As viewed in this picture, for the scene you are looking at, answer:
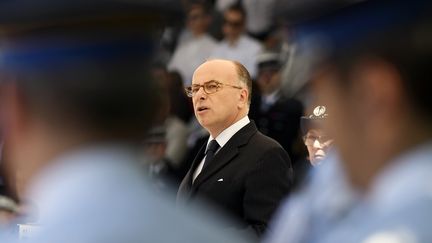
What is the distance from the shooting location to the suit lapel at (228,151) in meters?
1.38

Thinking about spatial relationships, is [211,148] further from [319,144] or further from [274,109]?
[319,144]

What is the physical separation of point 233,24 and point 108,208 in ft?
5.59

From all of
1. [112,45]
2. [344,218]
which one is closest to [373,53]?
[344,218]

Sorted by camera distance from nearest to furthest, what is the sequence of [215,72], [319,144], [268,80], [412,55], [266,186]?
[412,55], [319,144], [266,186], [215,72], [268,80]

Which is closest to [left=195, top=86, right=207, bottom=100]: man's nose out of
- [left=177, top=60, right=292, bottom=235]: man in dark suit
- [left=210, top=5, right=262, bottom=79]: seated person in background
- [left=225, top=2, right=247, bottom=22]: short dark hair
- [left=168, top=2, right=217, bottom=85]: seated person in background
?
[left=177, top=60, right=292, bottom=235]: man in dark suit

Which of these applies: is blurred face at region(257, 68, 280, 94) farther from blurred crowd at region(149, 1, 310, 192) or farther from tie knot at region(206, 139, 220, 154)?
tie knot at region(206, 139, 220, 154)

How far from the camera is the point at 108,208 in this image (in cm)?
47

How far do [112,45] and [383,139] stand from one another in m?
0.26

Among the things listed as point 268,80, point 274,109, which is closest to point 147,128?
point 274,109

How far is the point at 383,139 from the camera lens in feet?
1.22

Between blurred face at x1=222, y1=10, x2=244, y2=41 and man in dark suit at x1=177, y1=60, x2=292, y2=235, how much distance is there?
1.96 ft

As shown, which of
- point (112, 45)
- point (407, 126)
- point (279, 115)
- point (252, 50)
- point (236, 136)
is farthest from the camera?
point (252, 50)

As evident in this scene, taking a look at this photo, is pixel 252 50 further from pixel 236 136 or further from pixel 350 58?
pixel 350 58

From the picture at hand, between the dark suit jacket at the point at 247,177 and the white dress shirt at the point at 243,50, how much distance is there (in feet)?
1.47
